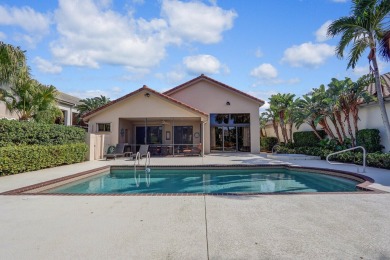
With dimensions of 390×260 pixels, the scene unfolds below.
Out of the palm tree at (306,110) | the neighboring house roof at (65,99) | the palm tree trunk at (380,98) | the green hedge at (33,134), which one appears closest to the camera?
the green hedge at (33,134)

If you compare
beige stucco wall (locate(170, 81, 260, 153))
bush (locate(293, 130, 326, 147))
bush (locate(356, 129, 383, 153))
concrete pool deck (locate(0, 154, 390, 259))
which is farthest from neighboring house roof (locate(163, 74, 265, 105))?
concrete pool deck (locate(0, 154, 390, 259))

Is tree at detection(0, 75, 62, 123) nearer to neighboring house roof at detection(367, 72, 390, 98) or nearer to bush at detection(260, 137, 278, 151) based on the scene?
neighboring house roof at detection(367, 72, 390, 98)

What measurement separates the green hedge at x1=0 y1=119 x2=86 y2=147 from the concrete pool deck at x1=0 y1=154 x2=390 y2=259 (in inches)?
230

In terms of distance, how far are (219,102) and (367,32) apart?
12989mm

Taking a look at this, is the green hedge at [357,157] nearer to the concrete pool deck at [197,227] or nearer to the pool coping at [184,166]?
the pool coping at [184,166]

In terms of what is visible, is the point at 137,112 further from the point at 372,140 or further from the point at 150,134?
the point at 372,140

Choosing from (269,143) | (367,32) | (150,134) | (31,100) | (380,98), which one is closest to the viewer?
(380,98)

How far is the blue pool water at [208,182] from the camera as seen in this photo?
33.7ft

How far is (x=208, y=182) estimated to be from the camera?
11.9m

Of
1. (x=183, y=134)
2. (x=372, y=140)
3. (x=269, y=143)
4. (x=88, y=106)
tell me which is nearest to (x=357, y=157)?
(x=372, y=140)

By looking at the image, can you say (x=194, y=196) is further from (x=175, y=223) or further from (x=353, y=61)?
(x=353, y=61)

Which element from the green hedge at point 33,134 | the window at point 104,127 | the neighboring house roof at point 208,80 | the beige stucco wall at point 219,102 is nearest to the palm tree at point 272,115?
the beige stucco wall at point 219,102

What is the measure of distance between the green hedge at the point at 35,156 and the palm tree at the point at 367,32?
16.0 m

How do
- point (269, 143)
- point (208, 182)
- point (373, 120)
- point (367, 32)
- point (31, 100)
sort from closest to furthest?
1. point (208, 182)
2. point (367, 32)
3. point (31, 100)
4. point (373, 120)
5. point (269, 143)
